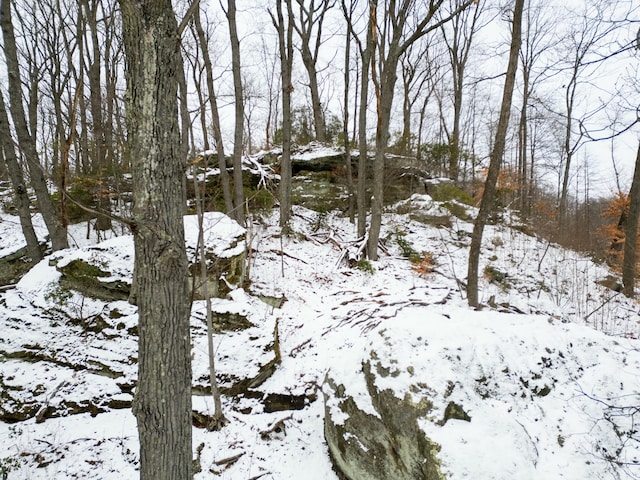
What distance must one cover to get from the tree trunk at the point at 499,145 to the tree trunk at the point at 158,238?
451 cm

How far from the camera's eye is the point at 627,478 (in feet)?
7.13

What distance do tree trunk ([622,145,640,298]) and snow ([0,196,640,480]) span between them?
675 mm

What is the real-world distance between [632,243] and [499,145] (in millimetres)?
Result: 6216

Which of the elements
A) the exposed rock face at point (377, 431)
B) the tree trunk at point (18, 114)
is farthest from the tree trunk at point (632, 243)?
the tree trunk at point (18, 114)

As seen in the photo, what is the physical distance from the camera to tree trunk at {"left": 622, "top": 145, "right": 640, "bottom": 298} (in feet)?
24.1

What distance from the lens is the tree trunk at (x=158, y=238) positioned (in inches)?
69.2

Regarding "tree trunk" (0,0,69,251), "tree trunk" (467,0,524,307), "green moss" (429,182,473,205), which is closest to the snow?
"tree trunk" (467,0,524,307)

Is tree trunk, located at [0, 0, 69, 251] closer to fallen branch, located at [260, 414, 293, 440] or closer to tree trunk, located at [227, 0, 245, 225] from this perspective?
tree trunk, located at [227, 0, 245, 225]

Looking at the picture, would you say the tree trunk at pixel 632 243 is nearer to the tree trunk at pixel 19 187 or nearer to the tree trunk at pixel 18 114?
the tree trunk at pixel 18 114

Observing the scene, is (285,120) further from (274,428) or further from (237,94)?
(274,428)

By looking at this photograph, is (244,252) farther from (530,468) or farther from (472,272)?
(530,468)

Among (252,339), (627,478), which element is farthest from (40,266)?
(627,478)

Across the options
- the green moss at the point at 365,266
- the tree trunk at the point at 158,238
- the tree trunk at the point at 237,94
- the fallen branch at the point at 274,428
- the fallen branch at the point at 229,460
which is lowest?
the fallen branch at the point at 229,460

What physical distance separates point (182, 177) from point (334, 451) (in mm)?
3220
